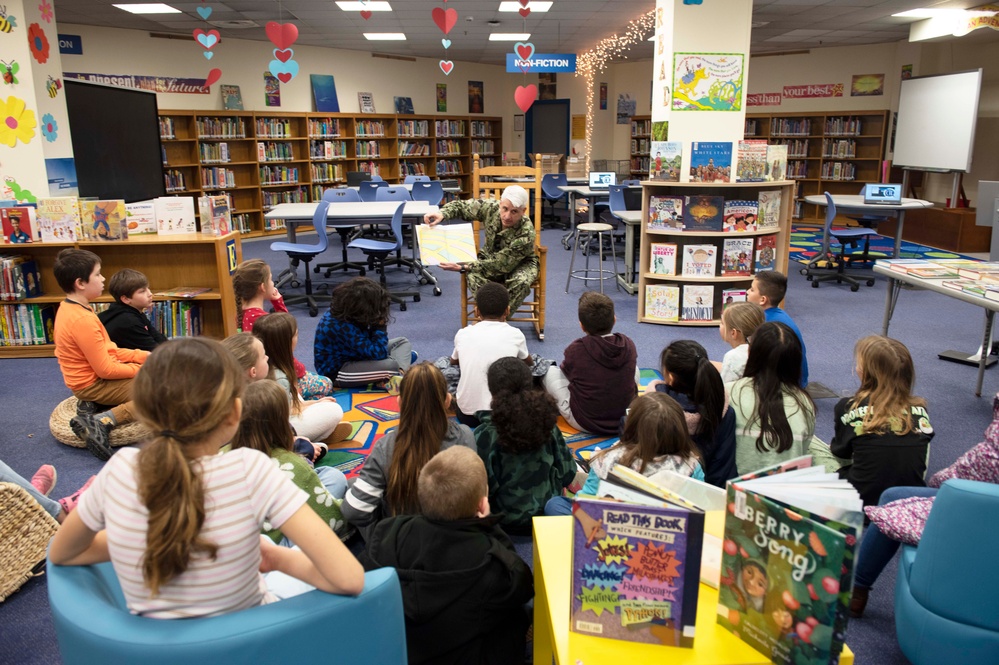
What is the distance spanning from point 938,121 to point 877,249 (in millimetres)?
2129

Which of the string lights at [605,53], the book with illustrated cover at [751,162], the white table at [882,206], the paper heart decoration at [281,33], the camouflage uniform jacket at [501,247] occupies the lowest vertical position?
the camouflage uniform jacket at [501,247]

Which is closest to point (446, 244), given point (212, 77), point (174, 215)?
point (174, 215)

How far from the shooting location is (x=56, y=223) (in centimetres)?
515

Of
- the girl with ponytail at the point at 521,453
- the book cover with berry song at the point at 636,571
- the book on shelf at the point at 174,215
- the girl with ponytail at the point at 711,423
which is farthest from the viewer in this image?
the book on shelf at the point at 174,215

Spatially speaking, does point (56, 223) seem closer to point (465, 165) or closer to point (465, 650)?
point (465, 650)

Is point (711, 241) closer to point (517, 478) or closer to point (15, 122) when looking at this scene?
point (517, 478)

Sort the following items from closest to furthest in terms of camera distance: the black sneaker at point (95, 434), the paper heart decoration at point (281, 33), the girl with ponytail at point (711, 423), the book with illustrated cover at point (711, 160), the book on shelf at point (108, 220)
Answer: the girl with ponytail at point (711, 423), the black sneaker at point (95, 434), the book on shelf at point (108, 220), the book with illustrated cover at point (711, 160), the paper heart decoration at point (281, 33)

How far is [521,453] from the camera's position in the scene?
257cm

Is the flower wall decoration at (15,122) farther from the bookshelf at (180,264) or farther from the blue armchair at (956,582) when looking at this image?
the blue armchair at (956,582)

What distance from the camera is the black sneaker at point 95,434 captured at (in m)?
3.51

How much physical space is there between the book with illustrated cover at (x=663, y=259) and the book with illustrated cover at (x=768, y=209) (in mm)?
751

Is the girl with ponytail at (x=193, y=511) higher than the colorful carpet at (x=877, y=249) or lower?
higher

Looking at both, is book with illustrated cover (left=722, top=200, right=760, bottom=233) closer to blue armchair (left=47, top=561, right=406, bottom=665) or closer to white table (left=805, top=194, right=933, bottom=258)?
white table (left=805, top=194, right=933, bottom=258)

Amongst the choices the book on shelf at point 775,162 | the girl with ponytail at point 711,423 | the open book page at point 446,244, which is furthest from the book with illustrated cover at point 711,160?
the girl with ponytail at point 711,423
